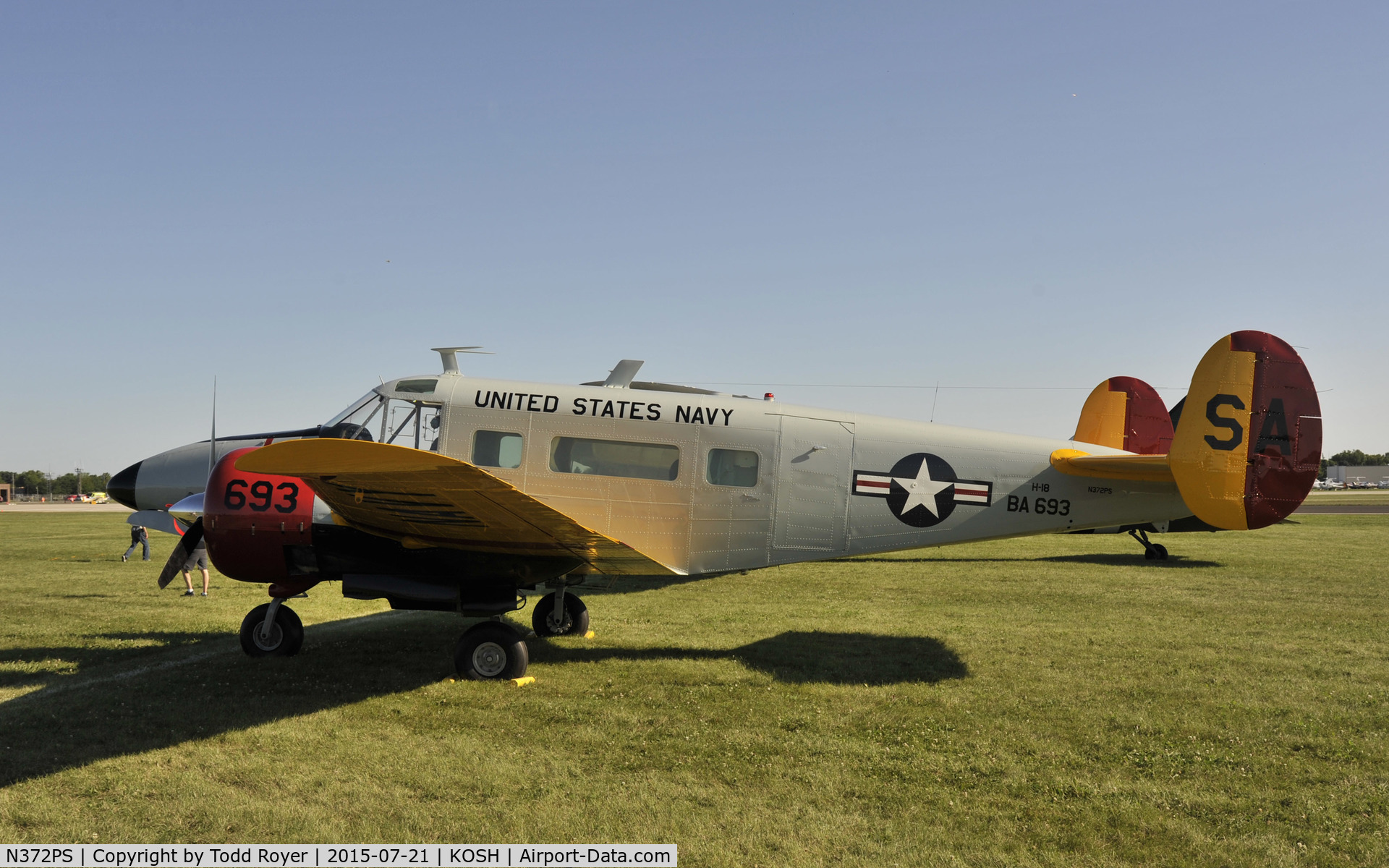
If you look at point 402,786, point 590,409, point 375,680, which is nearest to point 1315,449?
point 590,409

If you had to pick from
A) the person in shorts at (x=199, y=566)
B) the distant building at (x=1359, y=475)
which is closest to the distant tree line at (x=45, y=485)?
the person in shorts at (x=199, y=566)

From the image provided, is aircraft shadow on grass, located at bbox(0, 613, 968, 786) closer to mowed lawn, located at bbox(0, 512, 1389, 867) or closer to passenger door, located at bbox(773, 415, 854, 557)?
mowed lawn, located at bbox(0, 512, 1389, 867)

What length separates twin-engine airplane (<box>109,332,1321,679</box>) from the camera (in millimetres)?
8320

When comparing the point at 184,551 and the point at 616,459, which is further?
the point at 184,551

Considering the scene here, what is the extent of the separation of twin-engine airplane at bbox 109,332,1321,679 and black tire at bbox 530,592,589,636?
61.5 inches

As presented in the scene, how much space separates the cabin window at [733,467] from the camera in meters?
8.72

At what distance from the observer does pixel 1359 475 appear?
156250mm

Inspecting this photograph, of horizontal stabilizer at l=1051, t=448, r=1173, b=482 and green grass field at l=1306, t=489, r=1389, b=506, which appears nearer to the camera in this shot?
horizontal stabilizer at l=1051, t=448, r=1173, b=482

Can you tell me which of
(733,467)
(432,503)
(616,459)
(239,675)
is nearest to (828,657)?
(733,467)

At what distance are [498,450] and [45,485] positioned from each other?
169m

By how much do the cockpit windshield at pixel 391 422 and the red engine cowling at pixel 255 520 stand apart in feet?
2.76

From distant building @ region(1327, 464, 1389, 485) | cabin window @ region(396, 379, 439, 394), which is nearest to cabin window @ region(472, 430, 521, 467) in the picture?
cabin window @ region(396, 379, 439, 394)

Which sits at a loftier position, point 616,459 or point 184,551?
point 616,459

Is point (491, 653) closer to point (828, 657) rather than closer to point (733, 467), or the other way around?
point (733, 467)
